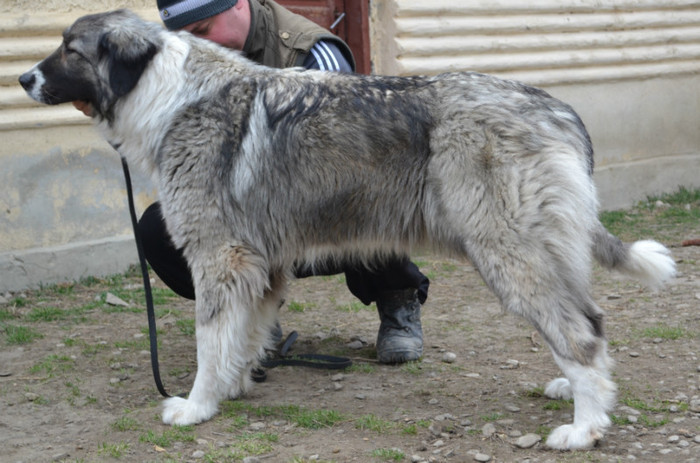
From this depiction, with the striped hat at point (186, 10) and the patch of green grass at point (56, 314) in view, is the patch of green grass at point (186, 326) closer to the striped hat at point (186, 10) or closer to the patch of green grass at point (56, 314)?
the patch of green grass at point (56, 314)

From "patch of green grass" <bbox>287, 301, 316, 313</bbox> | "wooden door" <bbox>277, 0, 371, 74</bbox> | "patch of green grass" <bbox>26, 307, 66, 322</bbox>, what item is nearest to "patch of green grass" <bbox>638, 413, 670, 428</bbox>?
"patch of green grass" <bbox>287, 301, 316, 313</bbox>

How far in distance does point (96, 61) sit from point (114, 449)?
1.74 metres

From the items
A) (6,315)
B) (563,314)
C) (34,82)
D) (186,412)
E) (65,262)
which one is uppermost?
(34,82)

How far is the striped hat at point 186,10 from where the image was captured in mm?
4055

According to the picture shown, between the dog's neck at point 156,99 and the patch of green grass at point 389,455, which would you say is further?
the dog's neck at point 156,99

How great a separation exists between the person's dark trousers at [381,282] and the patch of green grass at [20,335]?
1.05m

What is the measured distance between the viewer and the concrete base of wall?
5.90 m

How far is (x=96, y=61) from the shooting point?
3736 millimetres

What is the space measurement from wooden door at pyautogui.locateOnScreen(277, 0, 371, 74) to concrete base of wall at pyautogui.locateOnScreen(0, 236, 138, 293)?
265 cm

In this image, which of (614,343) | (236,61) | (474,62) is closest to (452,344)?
(614,343)

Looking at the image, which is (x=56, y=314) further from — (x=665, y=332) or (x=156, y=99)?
(x=665, y=332)

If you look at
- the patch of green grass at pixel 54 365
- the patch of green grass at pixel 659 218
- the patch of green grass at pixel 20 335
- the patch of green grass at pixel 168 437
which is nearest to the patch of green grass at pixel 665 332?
the patch of green grass at pixel 659 218

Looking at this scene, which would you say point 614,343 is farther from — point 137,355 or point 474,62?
point 474,62

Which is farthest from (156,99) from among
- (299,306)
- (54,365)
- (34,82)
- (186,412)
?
(299,306)
